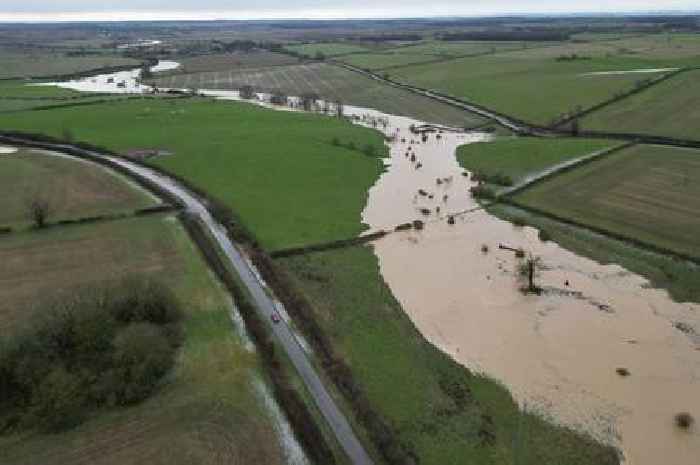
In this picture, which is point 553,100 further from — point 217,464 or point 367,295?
point 217,464

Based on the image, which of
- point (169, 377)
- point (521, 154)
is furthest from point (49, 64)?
point (169, 377)

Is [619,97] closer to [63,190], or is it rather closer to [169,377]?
[63,190]

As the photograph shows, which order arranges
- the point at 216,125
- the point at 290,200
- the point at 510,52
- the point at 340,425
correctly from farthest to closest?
the point at 510,52, the point at 216,125, the point at 290,200, the point at 340,425

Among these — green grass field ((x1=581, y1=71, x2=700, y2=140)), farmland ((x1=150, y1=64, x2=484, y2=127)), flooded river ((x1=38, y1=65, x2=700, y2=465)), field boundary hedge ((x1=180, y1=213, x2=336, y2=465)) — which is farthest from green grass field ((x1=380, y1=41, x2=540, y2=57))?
field boundary hedge ((x1=180, y1=213, x2=336, y2=465))

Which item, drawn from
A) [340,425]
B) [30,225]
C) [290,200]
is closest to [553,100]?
[290,200]

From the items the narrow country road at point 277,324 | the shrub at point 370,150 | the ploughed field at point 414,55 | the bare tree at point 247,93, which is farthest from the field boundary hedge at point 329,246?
the ploughed field at point 414,55

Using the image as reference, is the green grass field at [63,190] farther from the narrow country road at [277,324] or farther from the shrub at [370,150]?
the shrub at [370,150]

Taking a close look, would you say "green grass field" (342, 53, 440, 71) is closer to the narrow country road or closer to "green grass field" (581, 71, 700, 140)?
"green grass field" (581, 71, 700, 140)
